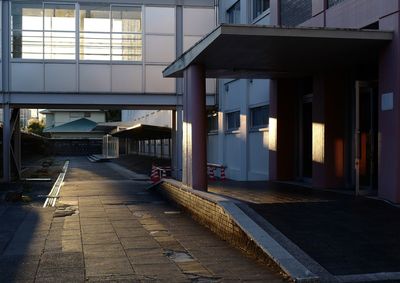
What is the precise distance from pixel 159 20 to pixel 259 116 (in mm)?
7804

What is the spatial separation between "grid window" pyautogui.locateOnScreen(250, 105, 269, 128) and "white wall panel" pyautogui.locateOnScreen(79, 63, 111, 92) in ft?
23.2

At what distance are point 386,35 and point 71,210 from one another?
8.50 meters

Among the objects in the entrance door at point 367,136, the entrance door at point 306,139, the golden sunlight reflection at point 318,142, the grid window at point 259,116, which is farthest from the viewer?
the grid window at point 259,116

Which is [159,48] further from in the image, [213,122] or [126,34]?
[213,122]

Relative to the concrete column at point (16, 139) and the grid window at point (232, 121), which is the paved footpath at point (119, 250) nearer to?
the grid window at point (232, 121)

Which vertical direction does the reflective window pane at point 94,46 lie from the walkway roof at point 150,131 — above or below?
above

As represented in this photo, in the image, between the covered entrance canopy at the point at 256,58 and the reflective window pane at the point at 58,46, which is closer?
the covered entrance canopy at the point at 256,58

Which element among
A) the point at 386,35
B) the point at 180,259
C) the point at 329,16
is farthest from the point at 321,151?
the point at 180,259

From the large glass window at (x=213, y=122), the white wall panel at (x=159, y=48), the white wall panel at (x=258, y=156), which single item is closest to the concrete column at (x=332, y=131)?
the white wall panel at (x=258, y=156)

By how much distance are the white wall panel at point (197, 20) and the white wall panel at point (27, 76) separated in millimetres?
6859

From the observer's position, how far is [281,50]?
40.6 feet

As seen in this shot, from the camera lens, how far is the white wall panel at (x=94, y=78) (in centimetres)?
2617

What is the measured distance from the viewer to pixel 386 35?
1129 centimetres

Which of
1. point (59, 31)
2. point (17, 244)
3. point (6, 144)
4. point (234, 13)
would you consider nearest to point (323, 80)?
point (17, 244)
